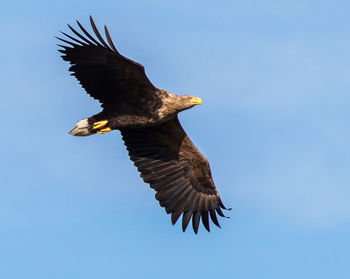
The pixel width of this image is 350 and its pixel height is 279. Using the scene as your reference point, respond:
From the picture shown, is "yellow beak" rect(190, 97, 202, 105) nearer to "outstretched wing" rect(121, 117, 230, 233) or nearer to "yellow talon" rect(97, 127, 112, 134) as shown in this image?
"outstretched wing" rect(121, 117, 230, 233)

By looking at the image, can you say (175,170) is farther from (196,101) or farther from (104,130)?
(104,130)

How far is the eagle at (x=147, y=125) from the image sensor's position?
18141mm

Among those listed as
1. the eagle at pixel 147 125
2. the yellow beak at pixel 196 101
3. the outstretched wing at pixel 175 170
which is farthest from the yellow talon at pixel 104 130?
the yellow beak at pixel 196 101

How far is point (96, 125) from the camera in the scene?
1870 cm

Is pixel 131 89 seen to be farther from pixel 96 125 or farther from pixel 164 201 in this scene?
pixel 164 201

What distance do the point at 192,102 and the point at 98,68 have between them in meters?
2.10

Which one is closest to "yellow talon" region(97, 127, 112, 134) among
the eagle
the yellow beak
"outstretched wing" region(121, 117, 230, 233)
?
the eagle

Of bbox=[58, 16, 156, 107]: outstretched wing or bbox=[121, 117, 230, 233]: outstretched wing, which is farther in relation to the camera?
bbox=[121, 117, 230, 233]: outstretched wing

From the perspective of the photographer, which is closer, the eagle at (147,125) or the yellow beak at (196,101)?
the eagle at (147,125)

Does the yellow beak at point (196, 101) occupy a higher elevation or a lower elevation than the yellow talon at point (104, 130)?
higher

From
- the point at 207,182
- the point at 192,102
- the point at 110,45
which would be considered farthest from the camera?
the point at 207,182

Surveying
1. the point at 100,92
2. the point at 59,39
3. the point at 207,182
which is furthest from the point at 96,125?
the point at 207,182

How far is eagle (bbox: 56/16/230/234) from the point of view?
18.1m

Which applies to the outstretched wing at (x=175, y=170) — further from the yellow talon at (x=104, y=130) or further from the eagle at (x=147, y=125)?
the yellow talon at (x=104, y=130)
